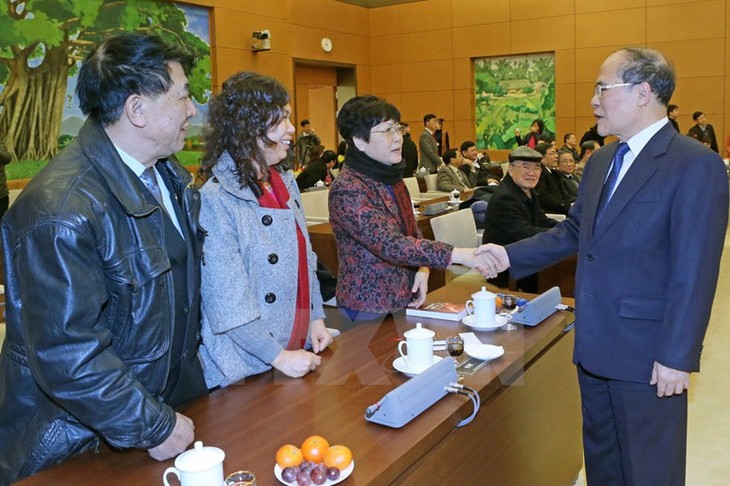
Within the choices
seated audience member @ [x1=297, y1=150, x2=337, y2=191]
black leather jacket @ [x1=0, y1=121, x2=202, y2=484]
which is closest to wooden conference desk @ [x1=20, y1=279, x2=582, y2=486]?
black leather jacket @ [x1=0, y1=121, x2=202, y2=484]

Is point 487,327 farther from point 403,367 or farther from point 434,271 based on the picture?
point 434,271

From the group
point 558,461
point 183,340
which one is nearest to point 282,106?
point 183,340

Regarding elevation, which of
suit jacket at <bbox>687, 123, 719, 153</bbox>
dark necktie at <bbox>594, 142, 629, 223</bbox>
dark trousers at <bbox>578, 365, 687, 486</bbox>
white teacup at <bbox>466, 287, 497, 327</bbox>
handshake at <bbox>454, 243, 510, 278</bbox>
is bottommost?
dark trousers at <bbox>578, 365, 687, 486</bbox>

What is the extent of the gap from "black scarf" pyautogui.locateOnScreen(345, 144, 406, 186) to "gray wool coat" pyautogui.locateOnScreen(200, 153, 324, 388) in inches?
25.4

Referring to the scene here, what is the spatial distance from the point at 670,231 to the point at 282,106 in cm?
115

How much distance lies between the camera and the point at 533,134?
12594mm

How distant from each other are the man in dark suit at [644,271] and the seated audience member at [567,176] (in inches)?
188

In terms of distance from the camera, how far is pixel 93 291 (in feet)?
4.18

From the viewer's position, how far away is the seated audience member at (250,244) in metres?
1.75

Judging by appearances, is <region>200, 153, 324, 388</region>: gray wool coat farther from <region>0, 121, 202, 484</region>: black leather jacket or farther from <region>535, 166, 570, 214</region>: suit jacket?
<region>535, 166, 570, 214</region>: suit jacket

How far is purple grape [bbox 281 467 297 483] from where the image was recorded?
4.05 feet

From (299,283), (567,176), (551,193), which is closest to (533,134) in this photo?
(567,176)

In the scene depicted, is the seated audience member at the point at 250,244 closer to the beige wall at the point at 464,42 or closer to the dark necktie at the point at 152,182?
the dark necktie at the point at 152,182

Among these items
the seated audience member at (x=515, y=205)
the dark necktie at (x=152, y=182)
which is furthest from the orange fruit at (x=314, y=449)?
the seated audience member at (x=515, y=205)
